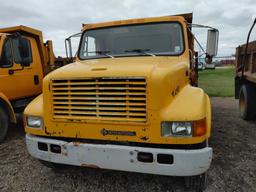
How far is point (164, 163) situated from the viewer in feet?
8.85

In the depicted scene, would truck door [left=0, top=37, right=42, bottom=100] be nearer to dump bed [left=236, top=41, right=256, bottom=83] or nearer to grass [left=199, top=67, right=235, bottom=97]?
dump bed [left=236, top=41, right=256, bottom=83]

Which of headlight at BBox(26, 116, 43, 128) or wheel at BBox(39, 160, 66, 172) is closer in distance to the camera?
headlight at BBox(26, 116, 43, 128)

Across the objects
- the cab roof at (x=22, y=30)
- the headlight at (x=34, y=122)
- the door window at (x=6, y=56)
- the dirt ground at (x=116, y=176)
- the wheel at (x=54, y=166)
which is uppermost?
the cab roof at (x=22, y=30)

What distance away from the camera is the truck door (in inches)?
209

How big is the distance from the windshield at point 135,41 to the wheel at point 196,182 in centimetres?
176

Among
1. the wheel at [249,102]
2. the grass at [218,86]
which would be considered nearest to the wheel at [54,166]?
the wheel at [249,102]

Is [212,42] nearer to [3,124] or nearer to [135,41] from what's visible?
[135,41]

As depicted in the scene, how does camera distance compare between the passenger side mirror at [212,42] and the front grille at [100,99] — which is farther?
the passenger side mirror at [212,42]

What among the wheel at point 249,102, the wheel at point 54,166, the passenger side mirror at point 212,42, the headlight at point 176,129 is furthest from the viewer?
the wheel at point 249,102

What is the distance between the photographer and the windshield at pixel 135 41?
3.94 meters

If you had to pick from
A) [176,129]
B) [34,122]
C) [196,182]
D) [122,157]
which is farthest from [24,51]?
[196,182]

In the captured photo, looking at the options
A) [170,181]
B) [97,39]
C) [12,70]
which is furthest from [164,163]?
[12,70]

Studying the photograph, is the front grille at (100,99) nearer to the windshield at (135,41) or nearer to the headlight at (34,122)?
the headlight at (34,122)

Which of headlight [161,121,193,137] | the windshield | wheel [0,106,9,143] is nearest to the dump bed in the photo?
the windshield
